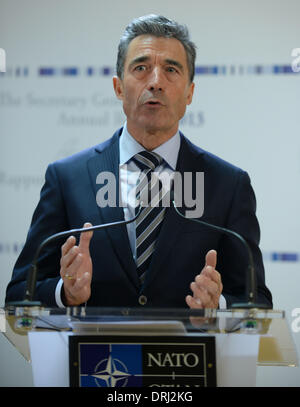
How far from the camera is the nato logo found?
5.47 feet

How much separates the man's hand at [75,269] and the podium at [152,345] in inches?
10.6

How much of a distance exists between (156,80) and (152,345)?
4.67ft

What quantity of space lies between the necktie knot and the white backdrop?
2.31 feet

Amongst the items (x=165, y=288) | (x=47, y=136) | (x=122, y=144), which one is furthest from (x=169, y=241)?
(x=47, y=136)

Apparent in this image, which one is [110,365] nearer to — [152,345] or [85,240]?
[152,345]

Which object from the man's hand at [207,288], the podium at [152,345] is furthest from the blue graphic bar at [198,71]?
the podium at [152,345]

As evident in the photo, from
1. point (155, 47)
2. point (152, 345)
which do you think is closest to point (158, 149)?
point (155, 47)

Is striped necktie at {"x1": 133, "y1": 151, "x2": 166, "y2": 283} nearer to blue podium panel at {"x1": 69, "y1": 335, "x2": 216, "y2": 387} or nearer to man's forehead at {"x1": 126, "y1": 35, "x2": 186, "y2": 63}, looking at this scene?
man's forehead at {"x1": 126, "y1": 35, "x2": 186, "y2": 63}

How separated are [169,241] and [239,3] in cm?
162

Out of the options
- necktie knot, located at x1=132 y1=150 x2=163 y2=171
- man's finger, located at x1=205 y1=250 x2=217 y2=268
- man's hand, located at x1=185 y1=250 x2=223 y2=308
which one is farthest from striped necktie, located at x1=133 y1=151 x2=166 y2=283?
man's hand, located at x1=185 y1=250 x2=223 y2=308

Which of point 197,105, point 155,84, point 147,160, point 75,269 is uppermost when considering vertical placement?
point 155,84

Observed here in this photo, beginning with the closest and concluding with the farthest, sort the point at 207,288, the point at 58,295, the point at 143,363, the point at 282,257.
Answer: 1. the point at 143,363
2. the point at 207,288
3. the point at 58,295
4. the point at 282,257

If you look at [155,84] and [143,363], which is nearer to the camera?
[143,363]

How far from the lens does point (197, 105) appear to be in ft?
11.5
